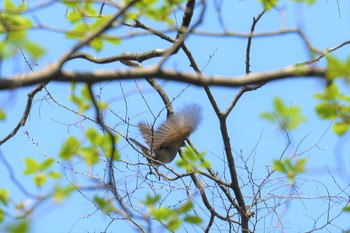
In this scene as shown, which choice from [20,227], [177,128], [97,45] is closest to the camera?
[20,227]

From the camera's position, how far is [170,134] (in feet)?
20.1

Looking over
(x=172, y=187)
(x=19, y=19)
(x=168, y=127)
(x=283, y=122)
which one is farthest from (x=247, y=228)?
(x=19, y=19)

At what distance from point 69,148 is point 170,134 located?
334cm

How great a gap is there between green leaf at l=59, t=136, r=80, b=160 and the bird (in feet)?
9.78

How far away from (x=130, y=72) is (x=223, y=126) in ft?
9.36

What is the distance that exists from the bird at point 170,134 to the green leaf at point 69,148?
2981 mm

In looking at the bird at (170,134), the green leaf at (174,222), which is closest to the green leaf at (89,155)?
the green leaf at (174,222)

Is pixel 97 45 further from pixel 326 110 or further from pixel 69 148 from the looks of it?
pixel 326 110

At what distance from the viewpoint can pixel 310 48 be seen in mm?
3045

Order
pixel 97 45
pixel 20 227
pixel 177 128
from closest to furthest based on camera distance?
pixel 20 227, pixel 97 45, pixel 177 128

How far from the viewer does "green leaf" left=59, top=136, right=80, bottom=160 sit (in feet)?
9.17

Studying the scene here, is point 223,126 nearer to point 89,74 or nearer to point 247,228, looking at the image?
point 247,228

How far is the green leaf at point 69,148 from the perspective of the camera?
2.79 m

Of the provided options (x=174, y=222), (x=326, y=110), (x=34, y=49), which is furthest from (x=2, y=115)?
(x=326, y=110)
